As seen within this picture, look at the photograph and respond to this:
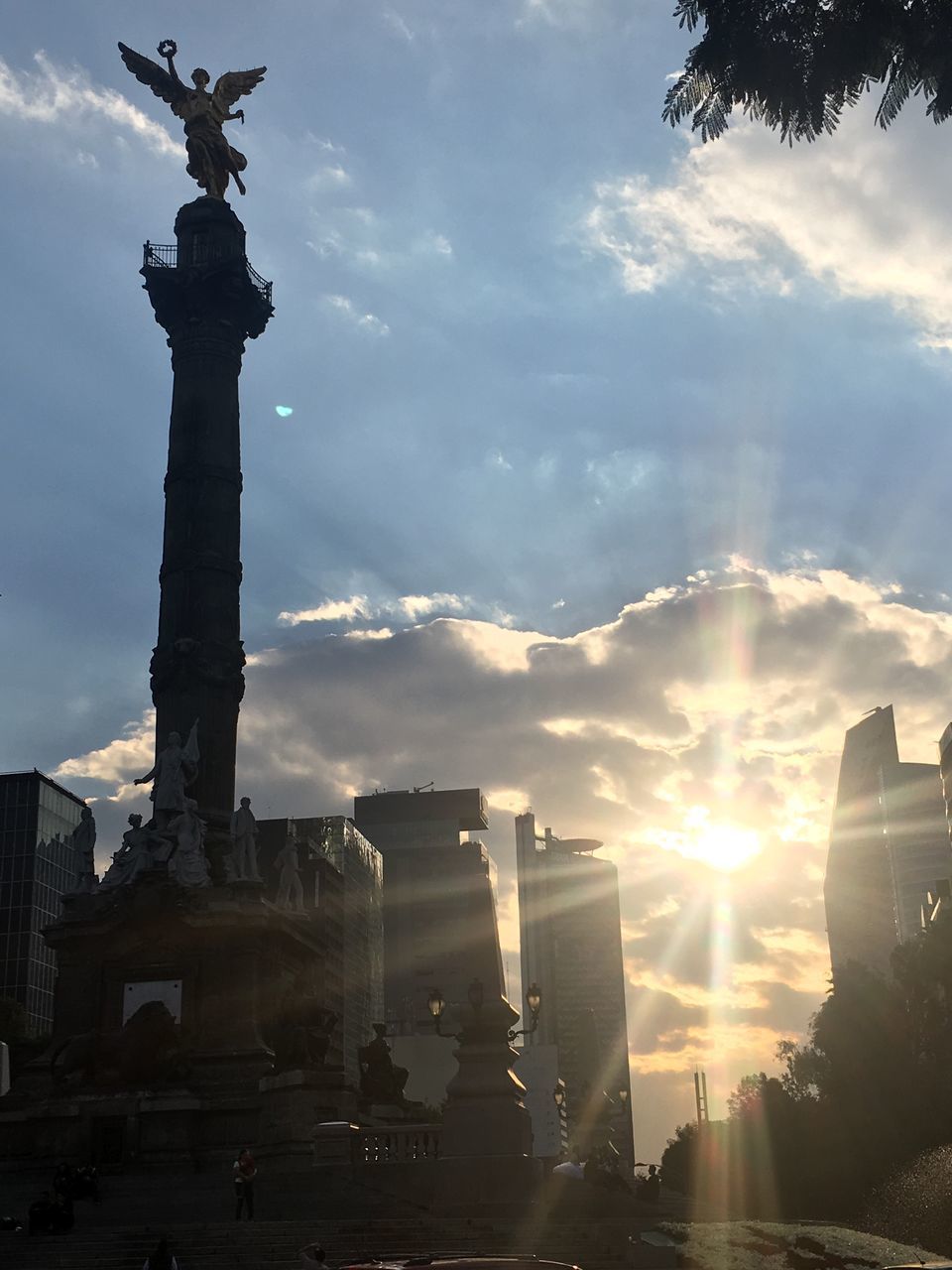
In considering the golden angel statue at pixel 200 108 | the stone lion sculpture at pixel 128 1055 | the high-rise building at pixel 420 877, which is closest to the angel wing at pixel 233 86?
the golden angel statue at pixel 200 108

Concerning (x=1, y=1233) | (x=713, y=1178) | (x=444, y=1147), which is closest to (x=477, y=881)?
(x=444, y=1147)

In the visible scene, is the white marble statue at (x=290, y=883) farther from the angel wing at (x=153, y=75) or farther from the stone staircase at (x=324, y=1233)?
the angel wing at (x=153, y=75)

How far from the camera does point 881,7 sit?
13.3 m

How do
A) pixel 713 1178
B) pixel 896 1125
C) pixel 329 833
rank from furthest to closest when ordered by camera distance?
pixel 329 833 < pixel 713 1178 < pixel 896 1125

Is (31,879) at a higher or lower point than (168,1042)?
higher

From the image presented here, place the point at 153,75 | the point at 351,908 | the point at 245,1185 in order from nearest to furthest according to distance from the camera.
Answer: the point at 245,1185 < the point at 153,75 < the point at 351,908

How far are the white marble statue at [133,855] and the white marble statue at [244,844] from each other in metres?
2.06

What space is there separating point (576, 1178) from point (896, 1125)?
81.4 feet

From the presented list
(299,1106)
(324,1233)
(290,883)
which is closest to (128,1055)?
(299,1106)

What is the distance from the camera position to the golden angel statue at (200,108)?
5272 cm

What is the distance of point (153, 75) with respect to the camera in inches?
2074

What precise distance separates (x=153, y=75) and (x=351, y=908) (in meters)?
70.0

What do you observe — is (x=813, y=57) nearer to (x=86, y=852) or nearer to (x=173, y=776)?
(x=173, y=776)

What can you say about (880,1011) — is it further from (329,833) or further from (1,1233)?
(329,833)
